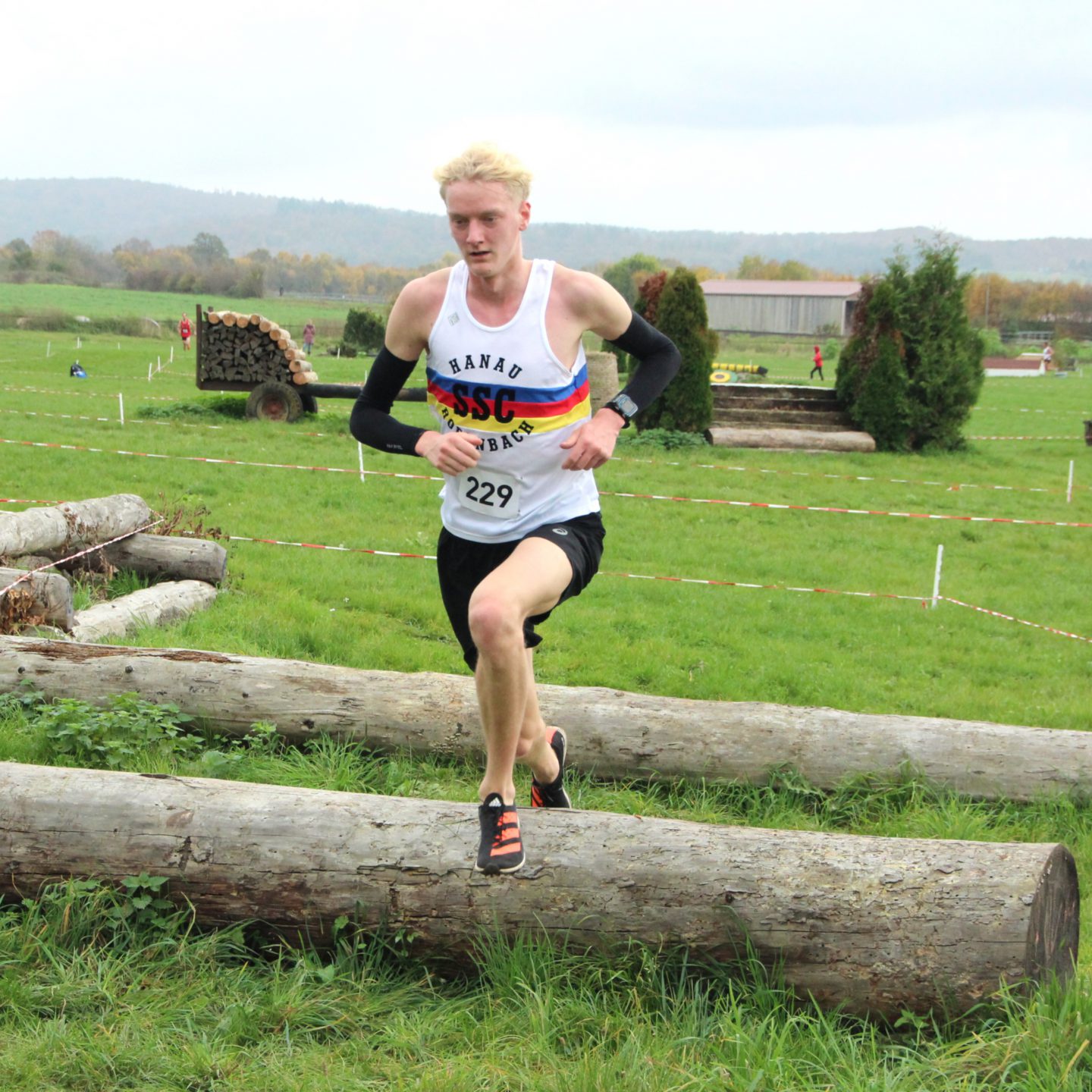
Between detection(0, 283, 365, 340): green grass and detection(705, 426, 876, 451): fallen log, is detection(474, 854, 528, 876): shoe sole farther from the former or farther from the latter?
detection(0, 283, 365, 340): green grass

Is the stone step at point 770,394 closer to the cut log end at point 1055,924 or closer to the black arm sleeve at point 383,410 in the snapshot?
the black arm sleeve at point 383,410

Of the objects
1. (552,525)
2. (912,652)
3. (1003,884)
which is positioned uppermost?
(552,525)

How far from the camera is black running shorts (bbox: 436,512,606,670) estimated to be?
4.21 meters

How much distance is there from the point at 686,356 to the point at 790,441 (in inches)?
88.7

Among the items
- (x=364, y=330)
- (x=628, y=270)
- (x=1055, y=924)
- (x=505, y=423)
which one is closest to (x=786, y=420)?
(x=505, y=423)

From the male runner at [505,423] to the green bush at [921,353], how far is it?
684 inches

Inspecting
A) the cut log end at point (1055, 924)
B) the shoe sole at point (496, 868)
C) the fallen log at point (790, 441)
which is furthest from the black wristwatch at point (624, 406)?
the fallen log at point (790, 441)

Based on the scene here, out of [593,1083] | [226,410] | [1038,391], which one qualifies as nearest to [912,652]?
[593,1083]

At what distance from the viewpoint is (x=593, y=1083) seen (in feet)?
10.5

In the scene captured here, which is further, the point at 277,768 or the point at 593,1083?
the point at 277,768

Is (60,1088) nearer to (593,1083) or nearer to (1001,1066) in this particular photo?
(593,1083)

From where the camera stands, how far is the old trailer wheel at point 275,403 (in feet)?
68.5

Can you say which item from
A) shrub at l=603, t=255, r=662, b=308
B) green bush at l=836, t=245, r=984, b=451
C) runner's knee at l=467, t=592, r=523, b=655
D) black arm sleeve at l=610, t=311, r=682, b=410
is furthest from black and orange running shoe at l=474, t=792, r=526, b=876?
shrub at l=603, t=255, r=662, b=308

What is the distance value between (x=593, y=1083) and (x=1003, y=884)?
133 cm
